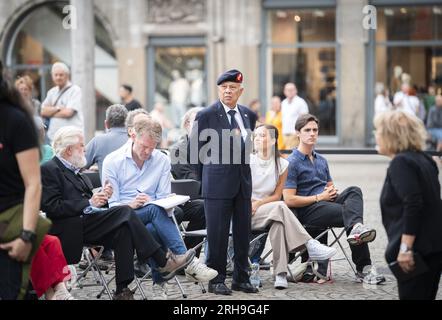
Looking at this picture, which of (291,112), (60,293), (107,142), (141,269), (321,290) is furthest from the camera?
(291,112)

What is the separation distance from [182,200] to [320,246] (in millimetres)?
1507

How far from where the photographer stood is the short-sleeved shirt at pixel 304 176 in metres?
9.45

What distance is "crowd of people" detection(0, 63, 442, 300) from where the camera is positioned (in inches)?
238

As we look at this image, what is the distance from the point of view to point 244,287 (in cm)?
867

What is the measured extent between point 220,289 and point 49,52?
64.9ft

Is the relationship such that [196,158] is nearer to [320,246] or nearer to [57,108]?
[320,246]

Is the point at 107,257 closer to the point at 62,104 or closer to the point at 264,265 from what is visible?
the point at 264,265

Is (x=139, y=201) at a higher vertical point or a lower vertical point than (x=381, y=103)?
lower

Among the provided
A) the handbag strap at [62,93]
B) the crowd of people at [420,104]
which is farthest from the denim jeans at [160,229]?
the crowd of people at [420,104]

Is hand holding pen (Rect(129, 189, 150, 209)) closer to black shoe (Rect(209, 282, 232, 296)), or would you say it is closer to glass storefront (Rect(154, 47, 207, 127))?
black shoe (Rect(209, 282, 232, 296))

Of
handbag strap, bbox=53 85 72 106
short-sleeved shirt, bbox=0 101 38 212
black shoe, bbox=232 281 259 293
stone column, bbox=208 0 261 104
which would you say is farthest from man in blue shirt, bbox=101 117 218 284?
stone column, bbox=208 0 261 104

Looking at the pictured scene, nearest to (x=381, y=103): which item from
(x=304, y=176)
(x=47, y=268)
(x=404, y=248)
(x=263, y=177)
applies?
(x=304, y=176)

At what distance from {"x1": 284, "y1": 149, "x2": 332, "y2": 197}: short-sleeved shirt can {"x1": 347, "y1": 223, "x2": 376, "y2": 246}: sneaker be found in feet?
2.40
